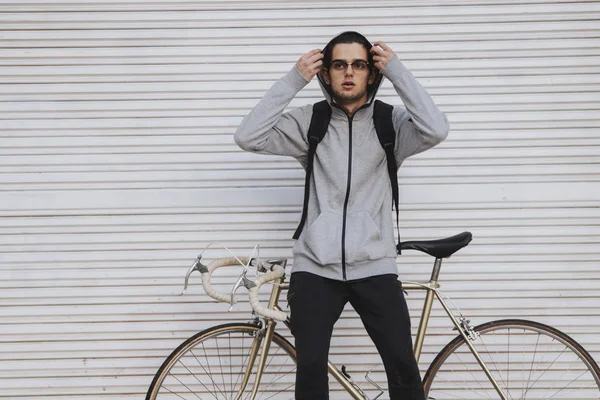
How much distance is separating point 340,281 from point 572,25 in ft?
7.56

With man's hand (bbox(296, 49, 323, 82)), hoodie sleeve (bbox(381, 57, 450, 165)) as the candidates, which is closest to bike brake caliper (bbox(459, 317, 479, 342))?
hoodie sleeve (bbox(381, 57, 450, 165))

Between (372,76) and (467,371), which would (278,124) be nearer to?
(372,76)

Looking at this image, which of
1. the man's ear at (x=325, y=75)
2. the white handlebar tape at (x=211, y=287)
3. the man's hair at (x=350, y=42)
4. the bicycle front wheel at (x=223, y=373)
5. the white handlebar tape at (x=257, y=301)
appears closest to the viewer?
the white handlebar tape at (x=257, y=301)

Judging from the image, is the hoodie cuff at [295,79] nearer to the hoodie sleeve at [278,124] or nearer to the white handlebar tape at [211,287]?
the hoodie sleeve at [278,124]

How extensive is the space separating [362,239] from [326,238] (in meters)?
0.18

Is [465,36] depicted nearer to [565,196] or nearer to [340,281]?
[565,196]

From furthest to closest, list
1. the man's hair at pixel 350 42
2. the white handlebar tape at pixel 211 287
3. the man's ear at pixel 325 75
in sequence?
the man's ear at pixel 325 75
the man's hair at pixel 350 42
the white handlebar tape at pixel 211 287

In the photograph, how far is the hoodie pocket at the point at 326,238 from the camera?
117 inches

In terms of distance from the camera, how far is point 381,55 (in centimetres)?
301

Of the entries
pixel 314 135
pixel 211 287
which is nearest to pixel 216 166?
pixel 314 135

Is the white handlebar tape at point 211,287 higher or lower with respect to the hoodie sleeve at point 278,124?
lower

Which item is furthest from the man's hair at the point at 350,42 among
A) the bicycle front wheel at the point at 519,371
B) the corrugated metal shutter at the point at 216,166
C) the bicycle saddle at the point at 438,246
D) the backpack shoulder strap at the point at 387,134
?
the bicycle front wheel at the point at 519,371

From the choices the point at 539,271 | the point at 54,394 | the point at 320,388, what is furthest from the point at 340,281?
the point at 54,394

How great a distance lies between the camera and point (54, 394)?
3.90 meters
